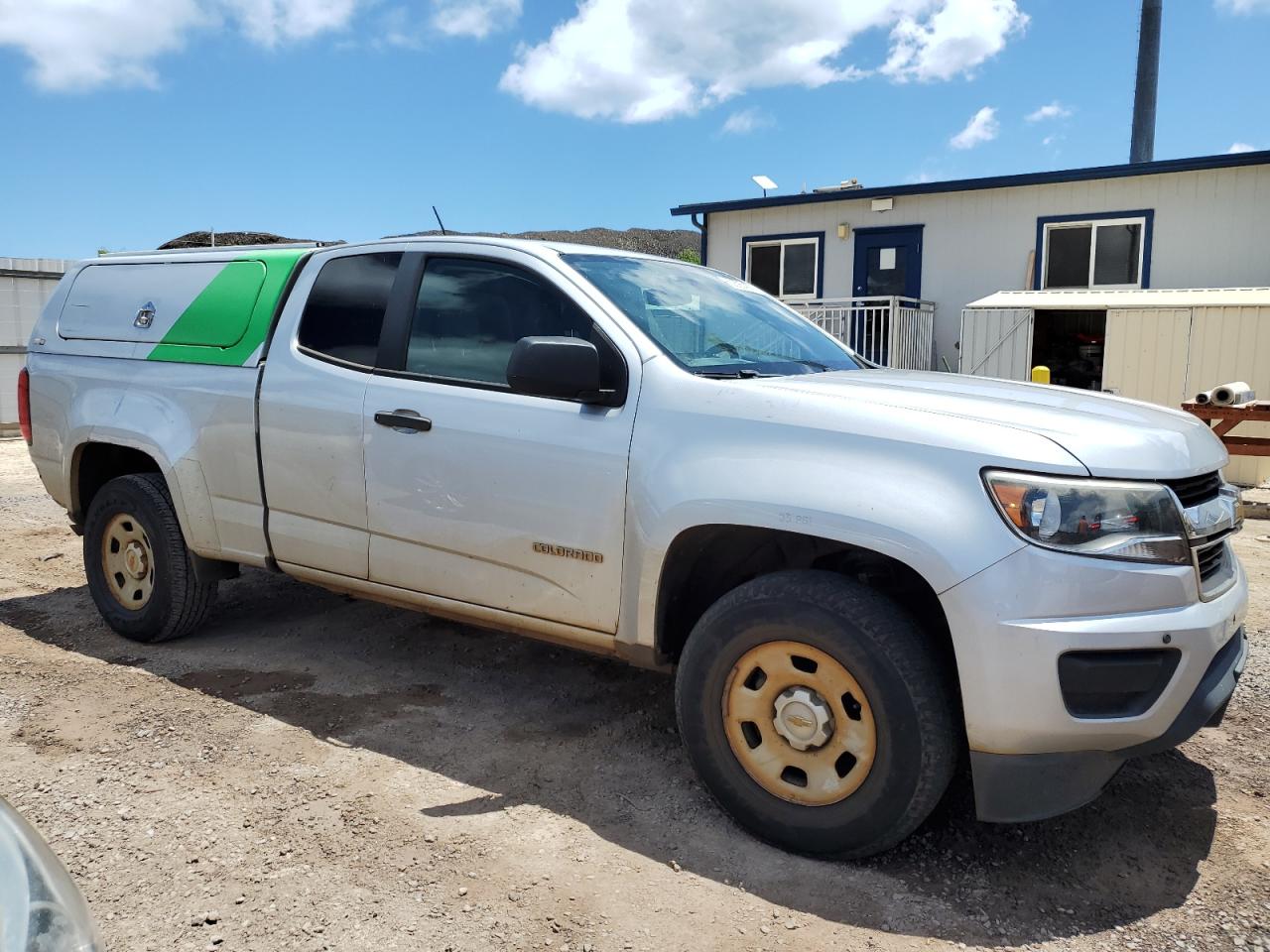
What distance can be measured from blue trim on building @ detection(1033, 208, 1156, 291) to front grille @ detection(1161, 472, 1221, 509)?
12.7m

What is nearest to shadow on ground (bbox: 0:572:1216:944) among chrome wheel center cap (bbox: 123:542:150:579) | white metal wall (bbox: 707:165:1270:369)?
chrome wheel center cap (bbox: 123:542:150:579)

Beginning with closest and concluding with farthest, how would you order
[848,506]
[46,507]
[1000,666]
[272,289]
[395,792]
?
[1000,666] → [848,506] → [395,792] → [272,289] → [46,507]

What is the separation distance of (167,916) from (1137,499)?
2.79m

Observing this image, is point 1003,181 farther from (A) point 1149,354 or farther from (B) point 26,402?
(B) point 26,402

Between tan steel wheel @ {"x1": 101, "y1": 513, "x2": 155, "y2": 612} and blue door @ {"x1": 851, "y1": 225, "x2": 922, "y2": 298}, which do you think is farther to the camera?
blue door @ {"x1": 851, "y1": 225, "x2": 922, "y2": 298}

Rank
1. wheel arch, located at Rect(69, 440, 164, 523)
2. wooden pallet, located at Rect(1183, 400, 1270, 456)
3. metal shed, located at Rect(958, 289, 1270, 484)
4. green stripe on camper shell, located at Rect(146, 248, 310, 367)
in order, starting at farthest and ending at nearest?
metal shed, located at Rect(958, 289, 1270, 484) < wooden pallet, located at Rect(1183, 400, 1270, 456) < wheel arch, located at Rect(69, 440, 164, 523) < green stripe on camper shell, located at Rect(146, 248, 310, 367)

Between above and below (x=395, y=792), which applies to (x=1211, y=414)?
above

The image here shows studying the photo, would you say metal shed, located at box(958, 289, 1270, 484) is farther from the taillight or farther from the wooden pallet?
A: the taillight

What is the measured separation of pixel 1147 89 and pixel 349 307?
77.1 feet

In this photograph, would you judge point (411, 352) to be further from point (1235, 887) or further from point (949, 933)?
point (1235, 887)

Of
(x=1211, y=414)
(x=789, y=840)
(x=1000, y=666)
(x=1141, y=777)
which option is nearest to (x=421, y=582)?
(x=789, y=840)

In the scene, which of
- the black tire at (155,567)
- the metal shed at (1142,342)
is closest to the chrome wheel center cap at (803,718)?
the black tire at (155,567)

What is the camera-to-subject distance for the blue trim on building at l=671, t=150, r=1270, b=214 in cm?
1307

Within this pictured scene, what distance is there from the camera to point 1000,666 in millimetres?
2547
